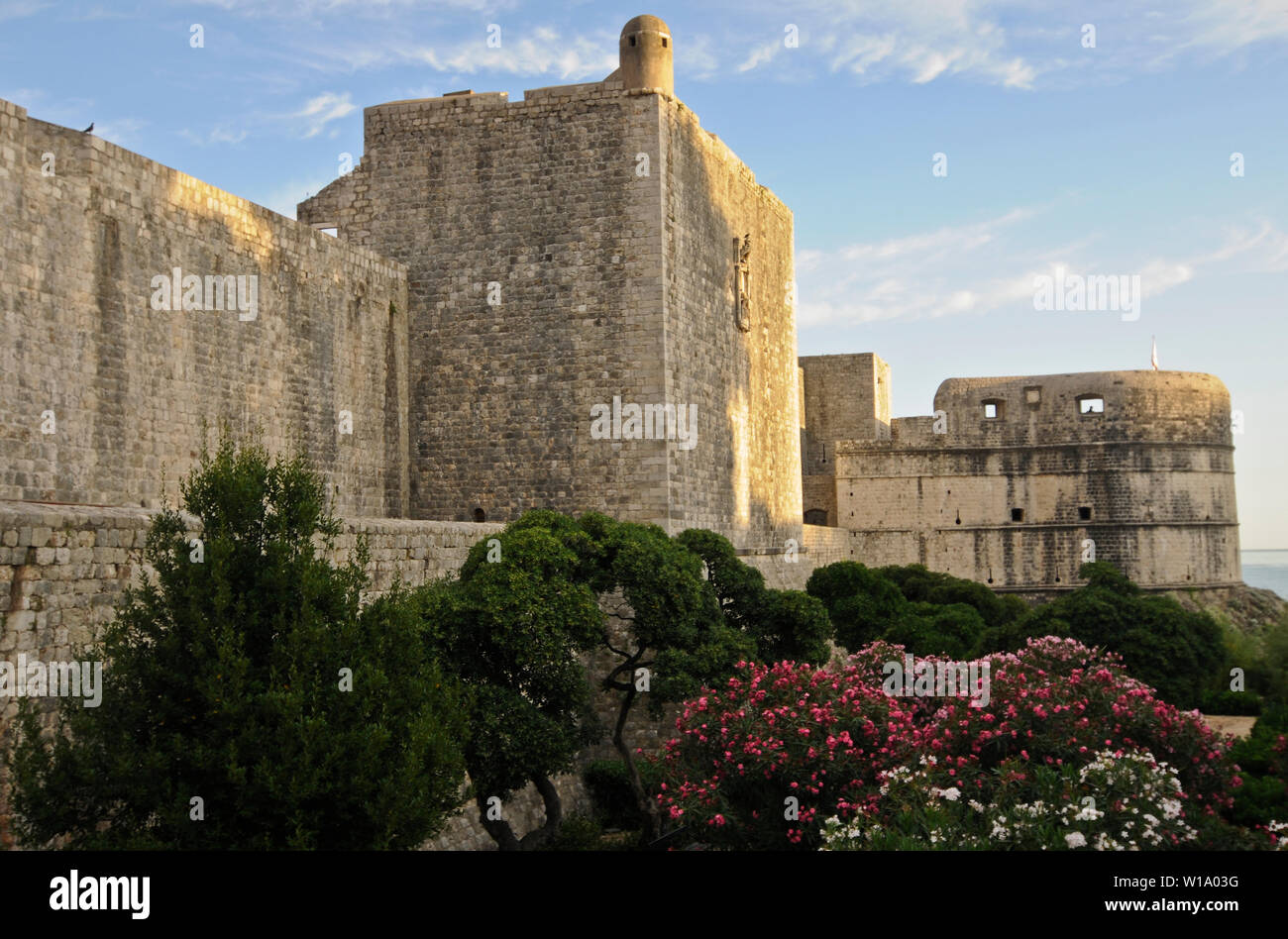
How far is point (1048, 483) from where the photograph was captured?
1226 inches

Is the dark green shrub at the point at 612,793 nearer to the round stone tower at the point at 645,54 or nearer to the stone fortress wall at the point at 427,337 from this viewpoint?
the stone fortress wall at the point at 427,337

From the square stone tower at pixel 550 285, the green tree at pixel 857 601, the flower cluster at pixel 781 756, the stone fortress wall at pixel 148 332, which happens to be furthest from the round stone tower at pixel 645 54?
the flower cluster at pixel 781 756

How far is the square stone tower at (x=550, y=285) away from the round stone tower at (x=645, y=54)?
0.02 m

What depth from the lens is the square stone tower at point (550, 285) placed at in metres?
14.8

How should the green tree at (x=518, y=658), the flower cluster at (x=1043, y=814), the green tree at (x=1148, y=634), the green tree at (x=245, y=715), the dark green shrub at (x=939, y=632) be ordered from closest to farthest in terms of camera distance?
the green tree at (x=245, y=715), the flower cluster at (x=1043, y=814), the green tree at (x=518, y=658), the green tree at (x=1148, y=634), the dark green shrub at (x=939, y=632)

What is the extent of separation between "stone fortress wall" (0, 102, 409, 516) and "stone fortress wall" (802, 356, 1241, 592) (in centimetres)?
1935

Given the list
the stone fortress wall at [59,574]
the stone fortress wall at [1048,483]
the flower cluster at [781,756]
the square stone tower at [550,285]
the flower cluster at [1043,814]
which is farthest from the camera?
the stone fortress wall at [1048,483]

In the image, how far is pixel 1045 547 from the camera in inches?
1216

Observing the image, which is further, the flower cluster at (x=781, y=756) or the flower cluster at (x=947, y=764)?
the flower cluster at (x=781, y=756)

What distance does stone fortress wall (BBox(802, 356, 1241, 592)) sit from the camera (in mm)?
30828

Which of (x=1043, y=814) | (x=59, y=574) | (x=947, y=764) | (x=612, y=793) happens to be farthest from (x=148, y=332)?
(x=1043, y=814)

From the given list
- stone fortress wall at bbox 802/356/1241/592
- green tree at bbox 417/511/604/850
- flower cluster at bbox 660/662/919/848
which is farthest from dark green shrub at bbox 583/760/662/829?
stone fortress wall at bbox 802/356/1241/592

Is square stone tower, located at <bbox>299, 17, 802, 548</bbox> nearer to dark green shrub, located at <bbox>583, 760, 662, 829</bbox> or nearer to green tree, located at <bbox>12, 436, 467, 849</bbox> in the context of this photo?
dark green shrub, located at <bbox>583, 760, 662, 829</bbox>
